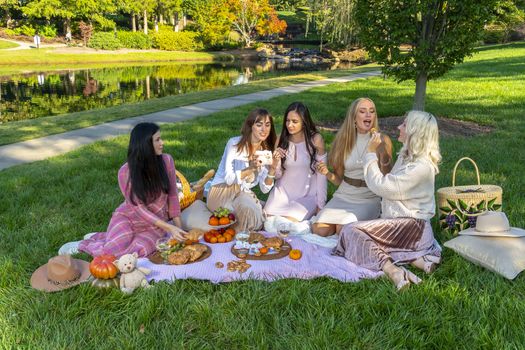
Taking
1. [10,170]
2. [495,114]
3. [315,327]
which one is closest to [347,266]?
[315,327]

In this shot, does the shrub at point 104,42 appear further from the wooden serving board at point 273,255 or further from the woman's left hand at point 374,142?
the woman's left hand at point 374,142

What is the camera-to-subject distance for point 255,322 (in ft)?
10.0

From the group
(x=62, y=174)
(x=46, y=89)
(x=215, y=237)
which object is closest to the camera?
(x=215, y=237)

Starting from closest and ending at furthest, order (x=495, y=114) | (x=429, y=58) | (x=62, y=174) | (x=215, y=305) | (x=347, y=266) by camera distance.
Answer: (x=215, y=305) → (x=347, y=266) → (x=62, y=174) → (x=429, y=58) → (x=495, y=114)

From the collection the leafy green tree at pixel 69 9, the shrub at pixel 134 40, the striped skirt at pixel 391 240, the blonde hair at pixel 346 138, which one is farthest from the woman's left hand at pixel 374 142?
the leafy green tree at pixel 69 9

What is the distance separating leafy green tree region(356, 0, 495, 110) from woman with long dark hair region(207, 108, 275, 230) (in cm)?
488

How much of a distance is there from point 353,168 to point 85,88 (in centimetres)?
1876

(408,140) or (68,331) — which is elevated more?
(408,140)

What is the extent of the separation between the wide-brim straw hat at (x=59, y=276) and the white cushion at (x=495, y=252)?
10.4 ft

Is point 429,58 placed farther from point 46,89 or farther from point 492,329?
point 46,89

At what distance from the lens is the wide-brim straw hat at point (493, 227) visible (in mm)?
3766

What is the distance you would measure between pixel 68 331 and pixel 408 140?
3.06 metres

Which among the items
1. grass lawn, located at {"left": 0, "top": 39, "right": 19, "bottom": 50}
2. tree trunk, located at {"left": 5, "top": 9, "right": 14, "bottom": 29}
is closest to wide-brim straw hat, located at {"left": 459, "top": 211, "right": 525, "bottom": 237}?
grass lawn, located at {"left": 0, "top": 39, "right": 19, "bottom": 50}

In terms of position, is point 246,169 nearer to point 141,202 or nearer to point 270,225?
point 270,225
